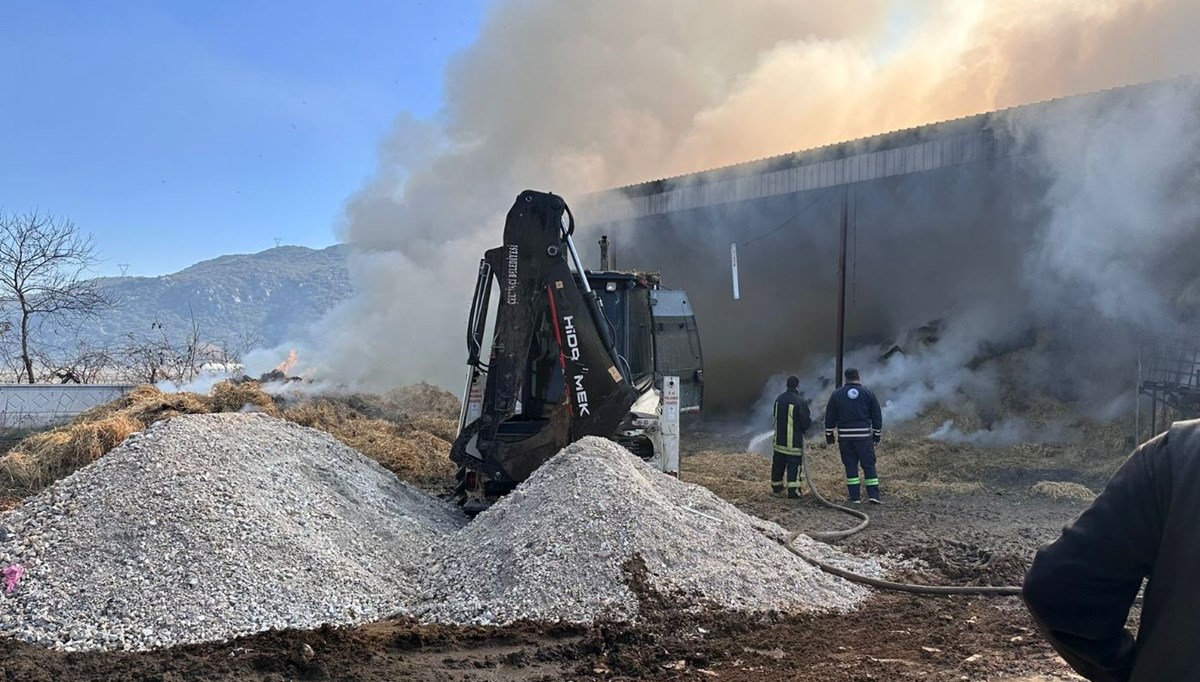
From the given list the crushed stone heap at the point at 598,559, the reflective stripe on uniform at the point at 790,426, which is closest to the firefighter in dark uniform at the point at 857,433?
the reflective stripe on uniform at the point at 790,426

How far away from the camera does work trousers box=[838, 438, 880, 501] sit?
9.92 metres

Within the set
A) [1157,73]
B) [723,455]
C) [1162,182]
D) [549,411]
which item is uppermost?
[1157,73]

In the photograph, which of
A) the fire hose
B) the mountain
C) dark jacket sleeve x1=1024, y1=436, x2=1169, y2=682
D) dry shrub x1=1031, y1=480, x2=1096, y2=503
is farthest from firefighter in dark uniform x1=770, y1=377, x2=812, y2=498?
the mountain

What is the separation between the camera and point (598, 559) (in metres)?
5.49

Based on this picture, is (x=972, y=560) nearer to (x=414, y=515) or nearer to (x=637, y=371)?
(x=637, y=371)

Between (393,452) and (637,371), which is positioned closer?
(637,371)

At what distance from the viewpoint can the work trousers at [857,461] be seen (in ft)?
32.6

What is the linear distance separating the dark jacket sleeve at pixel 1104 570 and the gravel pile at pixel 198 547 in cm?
429

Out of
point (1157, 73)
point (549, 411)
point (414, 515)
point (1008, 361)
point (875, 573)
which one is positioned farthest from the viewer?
point (1008, 361)

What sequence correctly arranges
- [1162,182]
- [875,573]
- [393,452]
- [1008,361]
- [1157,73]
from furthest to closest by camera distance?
1. [1008,361]
2. [1157,73]
3. [1162,182]
4. [393,452]
5. [875,573]

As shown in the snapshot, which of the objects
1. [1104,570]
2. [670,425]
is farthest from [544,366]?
[1104,570]

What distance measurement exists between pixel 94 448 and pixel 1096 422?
1457cm

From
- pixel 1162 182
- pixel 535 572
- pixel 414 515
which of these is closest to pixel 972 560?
pixel 535 572

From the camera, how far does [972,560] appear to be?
702 cm
